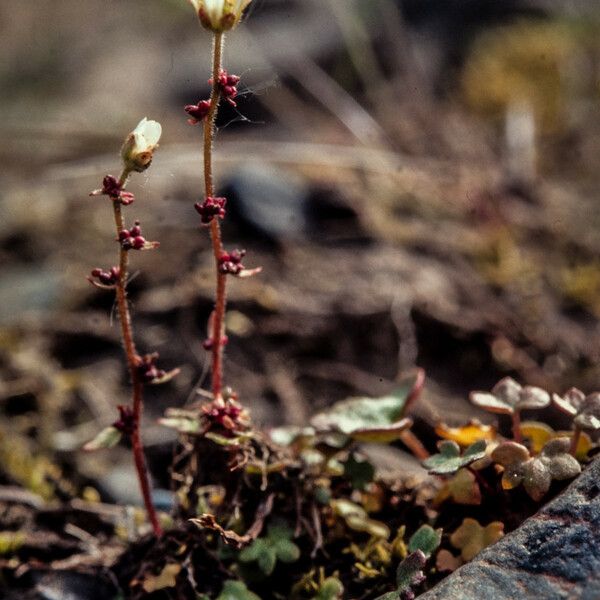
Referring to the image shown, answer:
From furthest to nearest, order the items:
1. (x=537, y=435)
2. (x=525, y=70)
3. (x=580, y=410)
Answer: (x=525, y=70), (x=537, y=435), (x=580, y=410)

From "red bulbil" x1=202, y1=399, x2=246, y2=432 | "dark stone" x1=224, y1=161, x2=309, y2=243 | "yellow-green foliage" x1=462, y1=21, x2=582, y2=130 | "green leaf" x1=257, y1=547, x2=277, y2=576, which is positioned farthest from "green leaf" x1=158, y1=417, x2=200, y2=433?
"yellow-green foliage" x1=462, y1=21, x2=582, y2=130

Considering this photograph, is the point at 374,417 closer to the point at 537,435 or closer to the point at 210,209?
the point at 537,435

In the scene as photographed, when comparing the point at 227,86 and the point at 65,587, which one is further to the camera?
the point at 65,587

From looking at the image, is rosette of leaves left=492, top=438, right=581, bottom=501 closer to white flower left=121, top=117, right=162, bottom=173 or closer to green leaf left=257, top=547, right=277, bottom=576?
green leaf left=257, top=547, right=277, bottom=576

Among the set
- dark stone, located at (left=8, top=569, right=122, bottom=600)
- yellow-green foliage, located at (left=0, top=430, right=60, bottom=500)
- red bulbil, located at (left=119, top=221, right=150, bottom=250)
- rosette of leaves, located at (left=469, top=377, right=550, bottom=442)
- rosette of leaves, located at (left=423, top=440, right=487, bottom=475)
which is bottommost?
yellow-green foliage, located at (left=0, top=430, right=60, bottom=500)

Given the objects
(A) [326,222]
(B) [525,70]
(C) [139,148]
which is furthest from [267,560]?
(B) [525,70]

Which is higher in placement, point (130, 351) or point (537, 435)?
point (130, 351)
